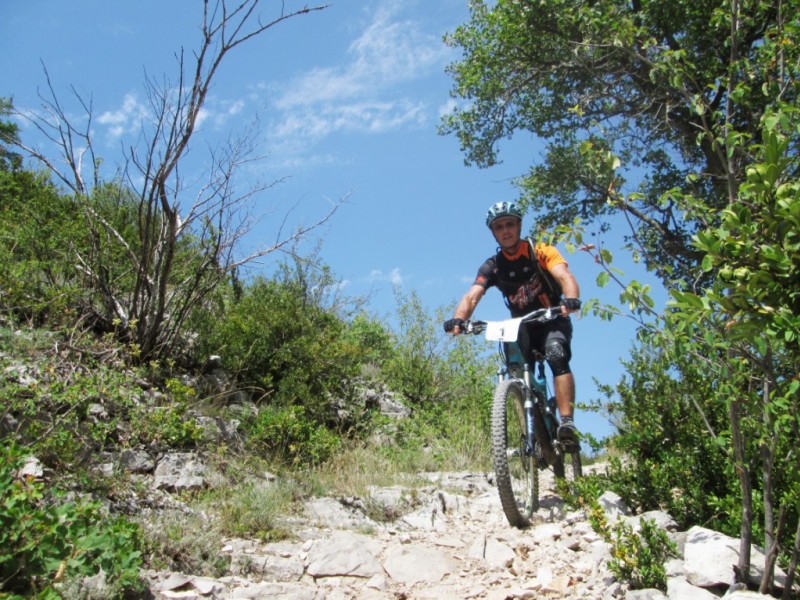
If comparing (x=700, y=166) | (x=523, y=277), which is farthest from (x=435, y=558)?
(x=700, y=166)

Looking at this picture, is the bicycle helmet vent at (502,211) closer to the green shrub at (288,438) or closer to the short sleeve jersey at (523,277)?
the short sleeve jersey at (523,277)

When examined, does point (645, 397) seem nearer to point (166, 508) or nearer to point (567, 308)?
point (567, 308)

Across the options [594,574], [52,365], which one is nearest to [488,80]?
[52,365]

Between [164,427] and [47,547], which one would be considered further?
[164,427]

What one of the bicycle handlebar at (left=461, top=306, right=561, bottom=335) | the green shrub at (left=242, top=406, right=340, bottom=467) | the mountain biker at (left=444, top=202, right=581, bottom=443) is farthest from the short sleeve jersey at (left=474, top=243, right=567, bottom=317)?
the green shrub at (left=242, top=406, right=340, bottom=467)

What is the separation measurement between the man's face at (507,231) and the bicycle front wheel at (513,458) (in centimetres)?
117

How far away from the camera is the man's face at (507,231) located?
5348 millimetres

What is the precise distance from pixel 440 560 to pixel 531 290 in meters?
2.23

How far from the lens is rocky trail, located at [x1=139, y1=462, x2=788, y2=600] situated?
3.39 meters

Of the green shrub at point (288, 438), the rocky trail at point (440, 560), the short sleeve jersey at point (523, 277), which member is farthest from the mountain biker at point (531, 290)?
the green shrub at point (288, 438)

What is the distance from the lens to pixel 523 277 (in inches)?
213

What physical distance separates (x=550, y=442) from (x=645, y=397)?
2.69ft

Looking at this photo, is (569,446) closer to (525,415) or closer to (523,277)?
(525,415)

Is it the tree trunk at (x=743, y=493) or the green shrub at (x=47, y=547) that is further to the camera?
the tree trunk at (x=743, y=493)
